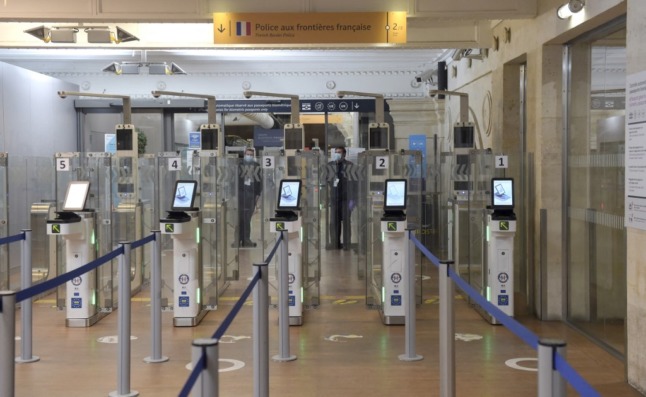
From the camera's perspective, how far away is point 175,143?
15.2 m

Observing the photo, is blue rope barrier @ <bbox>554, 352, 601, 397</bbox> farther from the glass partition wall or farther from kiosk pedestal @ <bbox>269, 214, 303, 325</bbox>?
kiosk pedestal @ <bbox>269, 214, 303, 325</bbox>

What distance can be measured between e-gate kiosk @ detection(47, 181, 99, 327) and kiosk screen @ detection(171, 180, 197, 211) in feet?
2.89

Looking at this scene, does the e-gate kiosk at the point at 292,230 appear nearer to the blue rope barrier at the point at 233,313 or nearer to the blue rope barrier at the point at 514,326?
the blue rope barrier at the point at 233,313

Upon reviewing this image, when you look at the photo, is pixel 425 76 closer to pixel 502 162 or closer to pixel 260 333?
pixel 502 162

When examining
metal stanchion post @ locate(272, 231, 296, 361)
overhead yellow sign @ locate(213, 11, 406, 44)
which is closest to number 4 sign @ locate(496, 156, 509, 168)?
overhead yellow sign @ locate(213, 11, 406, 44)

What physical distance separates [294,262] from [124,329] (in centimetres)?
272

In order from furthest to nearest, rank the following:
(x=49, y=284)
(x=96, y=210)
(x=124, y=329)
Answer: (x=96, y=210), (x=124, y=329), (x=49, y=284)

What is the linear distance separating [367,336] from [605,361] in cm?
204

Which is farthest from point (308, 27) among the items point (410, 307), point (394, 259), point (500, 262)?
point (410, 307)

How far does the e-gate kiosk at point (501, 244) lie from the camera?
7.43 meters

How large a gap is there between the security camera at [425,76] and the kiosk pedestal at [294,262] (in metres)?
6.54

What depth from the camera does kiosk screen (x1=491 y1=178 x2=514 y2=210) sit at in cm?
744

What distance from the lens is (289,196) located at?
7.85 m

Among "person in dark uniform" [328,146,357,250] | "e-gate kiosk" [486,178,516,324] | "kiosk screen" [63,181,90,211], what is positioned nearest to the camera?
"e-gate kiosk" [486,178,516,324]
